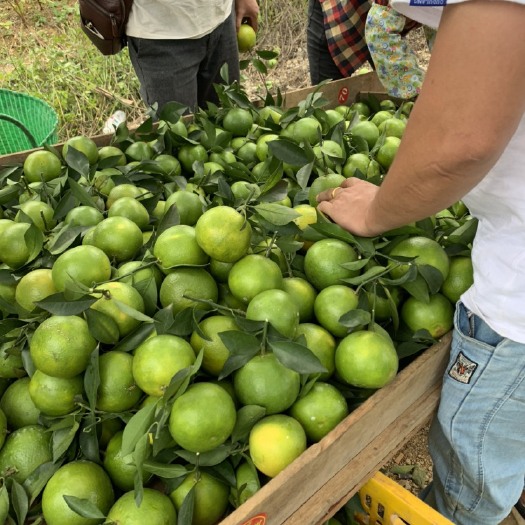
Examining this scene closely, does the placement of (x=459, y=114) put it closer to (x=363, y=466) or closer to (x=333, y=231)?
(x=333, y=231)

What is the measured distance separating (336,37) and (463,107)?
2100 mm

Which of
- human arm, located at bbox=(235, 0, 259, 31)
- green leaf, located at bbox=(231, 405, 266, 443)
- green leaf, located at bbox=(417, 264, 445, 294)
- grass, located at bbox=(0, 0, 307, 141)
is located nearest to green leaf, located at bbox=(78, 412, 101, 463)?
green leaf, located at bbox=(231, 405, 266, 443)

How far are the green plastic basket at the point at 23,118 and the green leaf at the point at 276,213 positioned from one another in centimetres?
205

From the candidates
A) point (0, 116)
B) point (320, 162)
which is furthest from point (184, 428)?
point (0, 116)

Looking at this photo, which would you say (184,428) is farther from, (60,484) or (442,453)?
(442,453)

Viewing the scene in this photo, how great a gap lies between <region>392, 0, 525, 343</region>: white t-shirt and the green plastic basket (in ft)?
7.94

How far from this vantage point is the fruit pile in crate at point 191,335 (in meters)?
0.88

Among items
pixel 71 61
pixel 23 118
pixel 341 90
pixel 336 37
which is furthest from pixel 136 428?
pixel 71 61

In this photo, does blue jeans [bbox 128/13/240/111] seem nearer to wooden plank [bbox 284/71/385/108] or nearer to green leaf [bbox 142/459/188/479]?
wooden plank [bbox 284/71/385/108]

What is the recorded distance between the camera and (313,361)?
896 mm

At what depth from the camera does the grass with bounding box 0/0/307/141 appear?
456 cm

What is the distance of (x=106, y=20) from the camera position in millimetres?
2086

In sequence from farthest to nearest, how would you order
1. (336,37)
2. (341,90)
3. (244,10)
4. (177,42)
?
1. (244,10)
2. (336,37)
3. (341,90)
4. (177,42)

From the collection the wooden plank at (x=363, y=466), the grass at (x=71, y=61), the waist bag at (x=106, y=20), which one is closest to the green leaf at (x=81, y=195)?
the wooden plank at (x=363, y=466)
